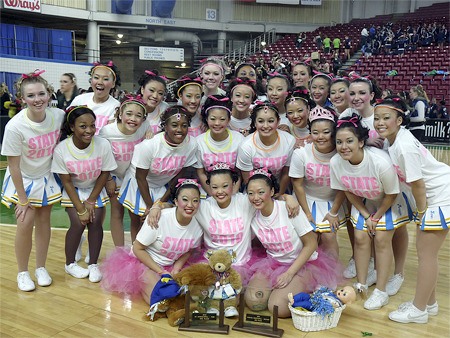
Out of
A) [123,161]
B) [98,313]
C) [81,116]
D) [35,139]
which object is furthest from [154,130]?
[98,313]

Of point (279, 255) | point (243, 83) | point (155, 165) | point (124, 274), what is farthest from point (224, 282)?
point (243, 83)

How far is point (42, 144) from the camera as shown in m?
3.34

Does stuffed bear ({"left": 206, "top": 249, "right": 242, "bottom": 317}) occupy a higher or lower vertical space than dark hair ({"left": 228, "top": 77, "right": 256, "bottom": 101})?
lower

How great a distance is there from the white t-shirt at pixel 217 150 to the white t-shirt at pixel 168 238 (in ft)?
1.83

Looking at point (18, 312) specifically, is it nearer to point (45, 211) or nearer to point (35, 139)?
point (45, 211)

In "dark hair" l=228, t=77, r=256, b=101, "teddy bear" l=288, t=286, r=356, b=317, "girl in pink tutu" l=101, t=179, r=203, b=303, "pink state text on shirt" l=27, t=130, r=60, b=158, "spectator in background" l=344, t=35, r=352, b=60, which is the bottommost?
"teddy bear" l=288, t=286, r=356, b=317

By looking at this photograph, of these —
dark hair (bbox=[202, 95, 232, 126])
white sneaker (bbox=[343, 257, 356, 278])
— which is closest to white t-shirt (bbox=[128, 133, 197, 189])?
dark hair (bbox=[202, 95, 232, 126])

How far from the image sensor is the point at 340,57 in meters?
18.1

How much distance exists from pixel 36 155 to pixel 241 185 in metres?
1.57

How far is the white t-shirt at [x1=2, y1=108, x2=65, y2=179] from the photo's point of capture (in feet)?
10.5

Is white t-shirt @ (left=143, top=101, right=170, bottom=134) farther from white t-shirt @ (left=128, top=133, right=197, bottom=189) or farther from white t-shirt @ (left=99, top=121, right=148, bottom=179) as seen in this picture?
white t-shirt @ (left=128, top=133, right=197, bottom=189)

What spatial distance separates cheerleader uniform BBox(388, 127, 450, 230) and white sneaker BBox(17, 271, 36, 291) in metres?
2.73

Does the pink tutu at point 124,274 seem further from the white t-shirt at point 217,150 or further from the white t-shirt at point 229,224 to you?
the white t-shirt at point 217,150

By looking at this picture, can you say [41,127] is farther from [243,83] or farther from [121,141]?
[243,83]
